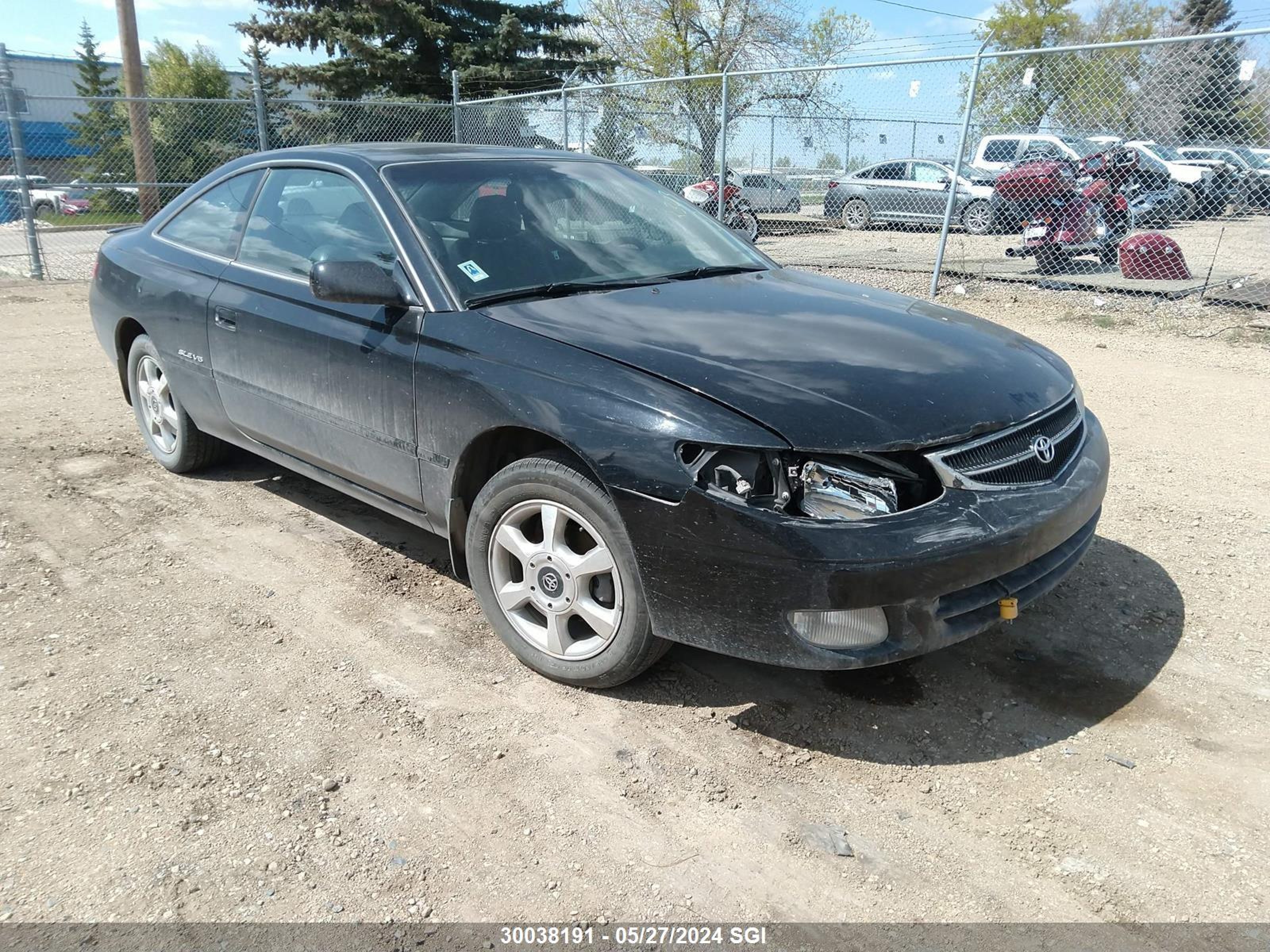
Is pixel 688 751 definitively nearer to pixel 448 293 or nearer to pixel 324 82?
pixel 448 293

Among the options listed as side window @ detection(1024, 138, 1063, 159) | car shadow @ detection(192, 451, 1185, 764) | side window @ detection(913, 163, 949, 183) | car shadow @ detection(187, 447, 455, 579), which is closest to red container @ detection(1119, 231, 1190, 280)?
side window @ detection(1024, 138, 1063, 159)

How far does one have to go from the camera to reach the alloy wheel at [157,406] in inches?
192

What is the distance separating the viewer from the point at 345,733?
2.87 m

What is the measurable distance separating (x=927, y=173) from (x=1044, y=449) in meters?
17.8

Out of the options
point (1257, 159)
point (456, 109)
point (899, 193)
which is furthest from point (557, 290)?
point (1257, 159)

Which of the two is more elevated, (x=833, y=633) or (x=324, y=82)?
(x=324, y=82)

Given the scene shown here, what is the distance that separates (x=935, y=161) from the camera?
18.7 metres

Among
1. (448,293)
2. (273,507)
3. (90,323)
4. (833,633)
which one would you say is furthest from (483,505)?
(90,323)

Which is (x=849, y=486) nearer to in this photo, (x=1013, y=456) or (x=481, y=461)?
(x=1013, y=456)

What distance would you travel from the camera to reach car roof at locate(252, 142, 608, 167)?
3.79 metres

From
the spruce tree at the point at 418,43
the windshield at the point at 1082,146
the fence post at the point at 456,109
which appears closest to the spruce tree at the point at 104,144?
the spruce tree at the point at 418,43

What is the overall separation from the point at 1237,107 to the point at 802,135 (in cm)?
684

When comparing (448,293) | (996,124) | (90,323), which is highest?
(996,124)

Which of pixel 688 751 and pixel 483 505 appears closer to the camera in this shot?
pixel 688 751
